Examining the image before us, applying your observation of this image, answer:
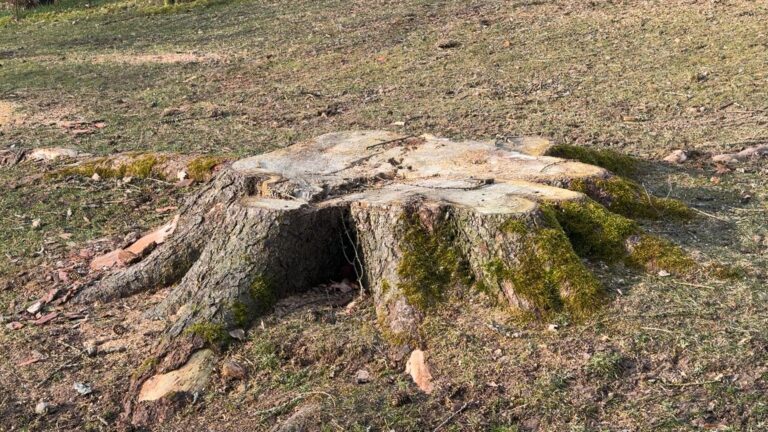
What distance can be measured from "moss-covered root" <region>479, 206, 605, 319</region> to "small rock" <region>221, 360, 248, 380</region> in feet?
3.55

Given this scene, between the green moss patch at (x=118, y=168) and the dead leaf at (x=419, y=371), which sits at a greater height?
the dead leaf at (x=419, y=371)

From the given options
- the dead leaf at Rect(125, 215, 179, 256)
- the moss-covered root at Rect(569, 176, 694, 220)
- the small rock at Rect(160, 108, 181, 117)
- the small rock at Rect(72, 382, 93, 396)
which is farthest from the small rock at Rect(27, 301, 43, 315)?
Result: the small rock at Rect(160, 108, 181, 117)

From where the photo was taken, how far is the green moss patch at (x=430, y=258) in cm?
365

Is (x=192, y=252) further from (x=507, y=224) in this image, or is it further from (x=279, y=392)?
(x=507, y=224)

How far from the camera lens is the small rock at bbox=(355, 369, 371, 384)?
3328mm

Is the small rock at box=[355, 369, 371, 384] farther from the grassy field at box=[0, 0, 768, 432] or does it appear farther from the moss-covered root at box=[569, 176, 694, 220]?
the moss-covered root at box=[569, 176, 694, 220]

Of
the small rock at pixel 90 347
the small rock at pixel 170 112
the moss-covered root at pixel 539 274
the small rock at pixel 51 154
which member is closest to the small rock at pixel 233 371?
the small rock at pixel 90 347

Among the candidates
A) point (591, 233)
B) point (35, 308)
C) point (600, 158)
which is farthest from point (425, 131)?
point (35, 308)

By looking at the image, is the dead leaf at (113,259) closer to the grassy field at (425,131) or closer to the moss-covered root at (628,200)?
the grassy field at (425,131)

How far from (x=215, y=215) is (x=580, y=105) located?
4371 mm

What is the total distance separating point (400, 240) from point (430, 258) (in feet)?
0.50

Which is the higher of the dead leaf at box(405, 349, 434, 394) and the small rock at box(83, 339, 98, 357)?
the dead leaf at box(405, 349, 434, 394)

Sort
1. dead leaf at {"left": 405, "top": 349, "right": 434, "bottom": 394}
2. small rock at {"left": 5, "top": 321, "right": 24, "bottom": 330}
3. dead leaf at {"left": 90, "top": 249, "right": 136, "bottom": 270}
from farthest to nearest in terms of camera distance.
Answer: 1. dead leaf at {"left": 90, "top": 249, "right": 136, "bottom": 270}
2. small rock at {"left": 5, "top": 321, "right": 24, "bottom": 330}
3. dead leaf at {"left": 405, "top": 349, "right": 434, "bottom": 394}

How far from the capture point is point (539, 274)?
139 inches
